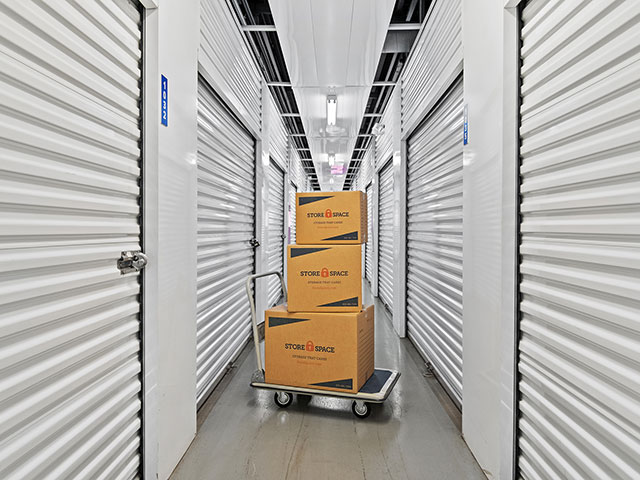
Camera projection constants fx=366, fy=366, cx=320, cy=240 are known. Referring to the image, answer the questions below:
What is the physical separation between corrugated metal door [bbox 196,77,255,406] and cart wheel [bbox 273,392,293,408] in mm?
567

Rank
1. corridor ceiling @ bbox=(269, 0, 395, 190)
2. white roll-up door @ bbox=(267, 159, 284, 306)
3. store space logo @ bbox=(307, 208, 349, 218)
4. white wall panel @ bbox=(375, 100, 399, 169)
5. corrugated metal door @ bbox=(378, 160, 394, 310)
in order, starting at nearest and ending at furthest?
store space logo @ bbox=(307, 208, 349, 218)
corridor ceiling @ bbox=(269, 0, 395, 190)
white wall panel @ bbox=(375, 100, 399, 169)
corrugated metal door @ bbox=(378, 160, 394, 310)
white roll-up door @ bbox=(267, 159, 284, 306)

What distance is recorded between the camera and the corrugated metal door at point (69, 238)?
1.06m

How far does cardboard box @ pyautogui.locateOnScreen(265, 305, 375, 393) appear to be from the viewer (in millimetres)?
2537

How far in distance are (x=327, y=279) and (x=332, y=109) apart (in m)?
3.10

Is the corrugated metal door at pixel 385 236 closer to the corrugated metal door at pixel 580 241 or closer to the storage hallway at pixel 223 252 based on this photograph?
the storage hallway at pixel 223 252

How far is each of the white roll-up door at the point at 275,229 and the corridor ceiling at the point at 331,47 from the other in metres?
1.31

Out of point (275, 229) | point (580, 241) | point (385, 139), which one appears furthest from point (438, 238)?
point (275, 229)

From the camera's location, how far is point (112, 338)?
1527mm

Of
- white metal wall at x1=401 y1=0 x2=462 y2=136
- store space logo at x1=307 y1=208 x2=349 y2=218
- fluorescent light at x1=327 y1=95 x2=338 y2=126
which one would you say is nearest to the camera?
white metal wall at x1=401 y1=0 x2=462 y2=136

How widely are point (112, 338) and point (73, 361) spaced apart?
0.77 ft

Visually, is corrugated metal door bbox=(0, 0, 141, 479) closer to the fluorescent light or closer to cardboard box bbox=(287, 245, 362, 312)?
cardboard box bbox=(287, 245, 362, 312)

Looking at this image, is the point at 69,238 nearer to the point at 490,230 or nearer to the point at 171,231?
the point at 171,231

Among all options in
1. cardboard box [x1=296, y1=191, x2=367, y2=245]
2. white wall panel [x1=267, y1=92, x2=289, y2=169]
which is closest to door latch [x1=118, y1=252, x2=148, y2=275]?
cardboard box [x1=296, y1=191, x2=367, y2=245]

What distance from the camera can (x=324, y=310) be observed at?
2.64m
